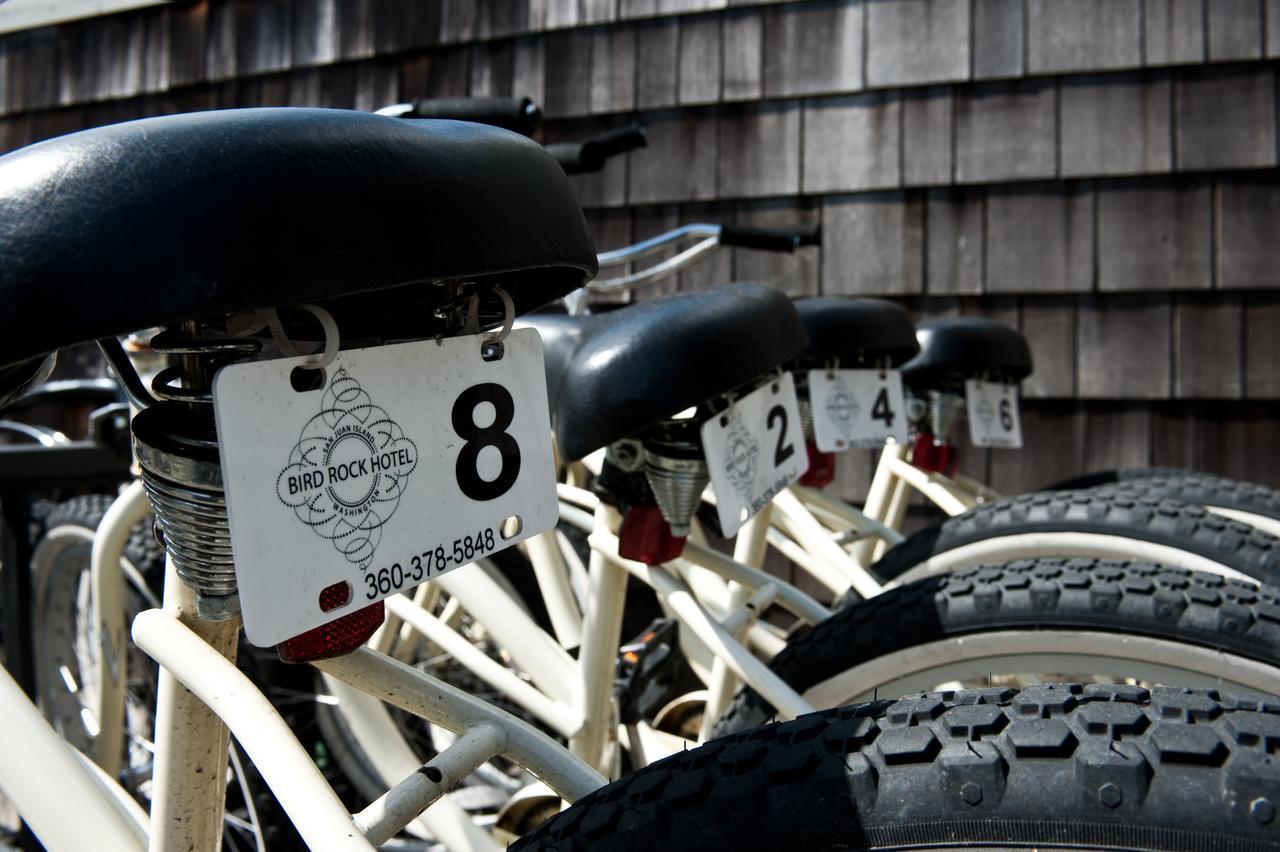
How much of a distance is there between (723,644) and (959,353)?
1.17 metres

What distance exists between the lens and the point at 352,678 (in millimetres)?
843

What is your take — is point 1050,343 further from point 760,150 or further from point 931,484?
point 760,150

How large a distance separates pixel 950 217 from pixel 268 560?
2.64 meters

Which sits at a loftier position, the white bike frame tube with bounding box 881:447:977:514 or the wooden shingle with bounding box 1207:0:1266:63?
the wooden shingle with bounding box 1207:0:1266:63

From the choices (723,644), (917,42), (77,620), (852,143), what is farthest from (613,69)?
(723,644)

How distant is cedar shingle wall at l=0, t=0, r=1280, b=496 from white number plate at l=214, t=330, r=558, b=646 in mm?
2383

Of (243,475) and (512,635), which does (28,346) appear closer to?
(243,475)

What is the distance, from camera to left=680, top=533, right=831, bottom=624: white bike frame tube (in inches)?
52.5

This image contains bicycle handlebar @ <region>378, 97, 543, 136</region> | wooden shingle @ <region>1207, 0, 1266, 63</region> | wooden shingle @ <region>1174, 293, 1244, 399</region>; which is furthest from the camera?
wooden shingle @ <region>1174, 293, 1244, 399</region>

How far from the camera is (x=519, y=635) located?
4.57 ft

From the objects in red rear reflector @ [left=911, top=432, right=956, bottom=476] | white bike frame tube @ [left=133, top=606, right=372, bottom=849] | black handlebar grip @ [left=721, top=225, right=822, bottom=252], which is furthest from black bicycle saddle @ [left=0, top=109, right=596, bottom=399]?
red rear reflector @ [left=911, top=432, right=956, bottom=476]

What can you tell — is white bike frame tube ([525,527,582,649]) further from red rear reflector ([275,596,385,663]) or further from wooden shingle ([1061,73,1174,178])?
wooden shingle ([1061,73,1174,178])

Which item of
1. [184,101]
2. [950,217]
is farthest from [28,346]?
[184,101]

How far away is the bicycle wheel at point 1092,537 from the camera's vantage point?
145cm
